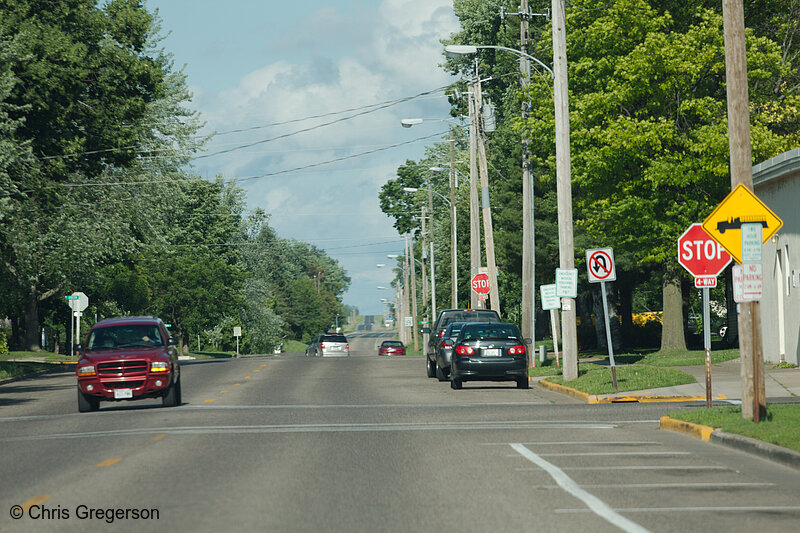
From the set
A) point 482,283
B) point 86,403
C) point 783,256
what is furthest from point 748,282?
point 482,283

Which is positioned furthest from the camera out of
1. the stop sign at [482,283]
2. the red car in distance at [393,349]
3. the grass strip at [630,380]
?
the red car in distance at [393,349]

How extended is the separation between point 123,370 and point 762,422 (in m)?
12.7

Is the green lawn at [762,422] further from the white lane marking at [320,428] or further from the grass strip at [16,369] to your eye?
the grass strip at [16,369]

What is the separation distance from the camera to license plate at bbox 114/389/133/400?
74.7 ft

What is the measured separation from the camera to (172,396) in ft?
78.3

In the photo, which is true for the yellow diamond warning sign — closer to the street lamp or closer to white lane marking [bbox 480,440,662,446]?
white lane marking [bbox 480,440,662,446]

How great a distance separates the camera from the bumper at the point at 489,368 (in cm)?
2753

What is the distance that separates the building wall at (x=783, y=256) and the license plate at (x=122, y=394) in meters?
17.0

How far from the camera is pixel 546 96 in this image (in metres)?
38.7

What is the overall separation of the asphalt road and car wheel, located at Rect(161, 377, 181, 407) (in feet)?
2.98

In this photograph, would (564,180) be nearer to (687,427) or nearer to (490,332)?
(490,332)

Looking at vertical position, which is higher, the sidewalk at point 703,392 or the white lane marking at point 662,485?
the sidewalk at point 703,392

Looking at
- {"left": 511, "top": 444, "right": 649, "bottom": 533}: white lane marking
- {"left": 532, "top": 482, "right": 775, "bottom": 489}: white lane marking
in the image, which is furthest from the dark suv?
{"left": 532, "top": 482, "right": 775, "bottom": 489}: white lane marking

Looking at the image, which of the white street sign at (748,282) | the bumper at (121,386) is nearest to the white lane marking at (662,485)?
the white street sign at (748,282)
